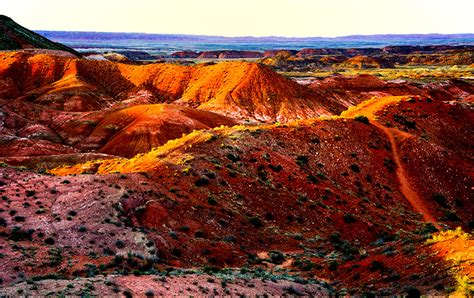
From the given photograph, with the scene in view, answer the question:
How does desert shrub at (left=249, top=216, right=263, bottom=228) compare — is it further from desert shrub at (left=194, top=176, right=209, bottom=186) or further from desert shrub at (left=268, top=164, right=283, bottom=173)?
desert shrub at (left=268, top=164, right=283, bottom=173)

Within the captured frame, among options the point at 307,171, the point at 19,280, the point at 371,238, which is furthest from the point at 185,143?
the point at 19,280

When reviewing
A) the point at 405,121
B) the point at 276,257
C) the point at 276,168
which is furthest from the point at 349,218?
the point at 405,121

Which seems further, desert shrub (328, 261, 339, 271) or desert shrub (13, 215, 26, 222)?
desert shrub (13, 215, 26, 222)

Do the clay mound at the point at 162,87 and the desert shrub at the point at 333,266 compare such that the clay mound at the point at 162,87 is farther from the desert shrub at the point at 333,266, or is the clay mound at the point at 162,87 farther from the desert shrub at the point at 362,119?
the desert shrub at the point at 333,266

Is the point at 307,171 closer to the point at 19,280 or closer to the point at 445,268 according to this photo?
the point at 445,268

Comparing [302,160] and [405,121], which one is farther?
[405,121]

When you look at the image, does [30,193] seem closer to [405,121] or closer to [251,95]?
[405,121]

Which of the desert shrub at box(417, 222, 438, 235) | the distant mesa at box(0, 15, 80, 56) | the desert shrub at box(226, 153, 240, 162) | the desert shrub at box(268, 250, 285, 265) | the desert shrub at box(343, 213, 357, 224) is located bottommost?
the desert shrub at box(417, 222, 438, 235)

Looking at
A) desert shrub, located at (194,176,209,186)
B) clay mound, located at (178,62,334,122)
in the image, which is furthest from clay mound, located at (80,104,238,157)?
desert shrub, located at (194,176,209,186)
